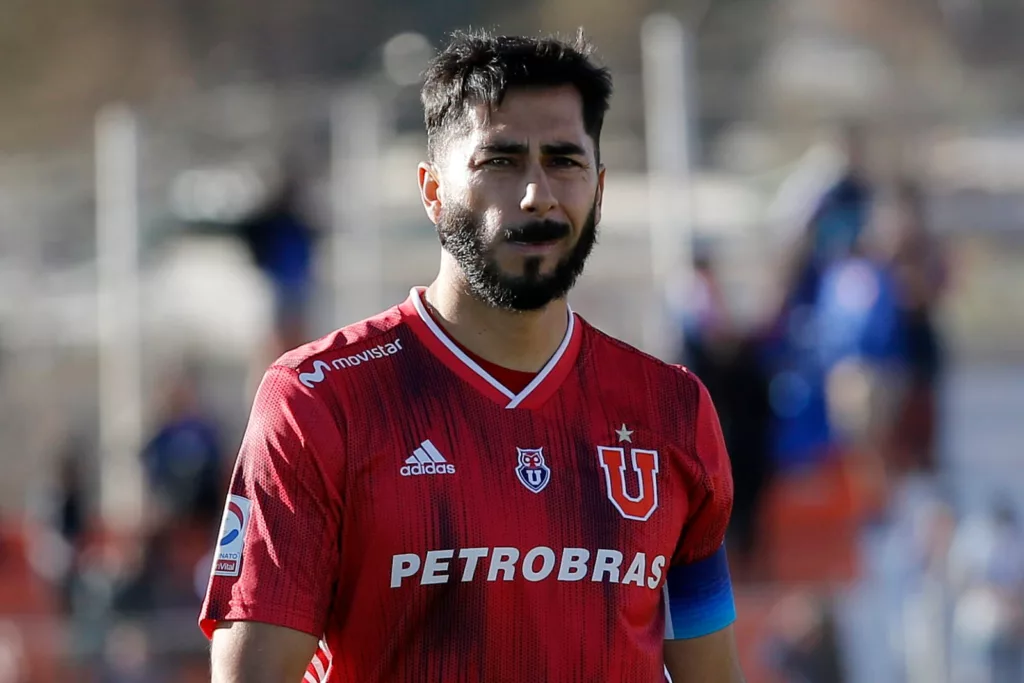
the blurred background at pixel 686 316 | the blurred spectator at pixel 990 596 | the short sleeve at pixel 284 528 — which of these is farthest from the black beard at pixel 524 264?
the blurred spectator at pixel 990 596

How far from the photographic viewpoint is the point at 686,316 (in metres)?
9.86

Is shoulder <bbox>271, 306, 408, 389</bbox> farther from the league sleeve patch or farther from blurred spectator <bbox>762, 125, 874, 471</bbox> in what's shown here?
blurred spectator <bbox>762, 125, 874, 471</bbox>

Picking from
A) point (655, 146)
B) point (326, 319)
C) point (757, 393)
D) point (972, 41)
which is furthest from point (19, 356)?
point (972, 41)

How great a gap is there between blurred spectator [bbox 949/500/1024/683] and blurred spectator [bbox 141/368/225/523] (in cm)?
437

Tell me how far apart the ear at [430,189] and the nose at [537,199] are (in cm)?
24

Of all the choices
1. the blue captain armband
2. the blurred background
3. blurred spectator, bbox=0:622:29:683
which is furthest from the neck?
blurred spectator, bbox=0:622:29:683

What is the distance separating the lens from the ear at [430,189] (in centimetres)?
352

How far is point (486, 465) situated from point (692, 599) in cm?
61

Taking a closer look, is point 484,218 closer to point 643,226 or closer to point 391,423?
point 391,423

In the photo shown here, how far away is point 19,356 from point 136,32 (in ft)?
61.2

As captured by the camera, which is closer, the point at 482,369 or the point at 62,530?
the point at 482,369

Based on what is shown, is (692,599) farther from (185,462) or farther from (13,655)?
(185,462)

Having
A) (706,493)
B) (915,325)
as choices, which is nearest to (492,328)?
(706,493)

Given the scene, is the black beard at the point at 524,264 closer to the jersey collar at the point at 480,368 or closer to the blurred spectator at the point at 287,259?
the jersey collar at the point at 480,368
